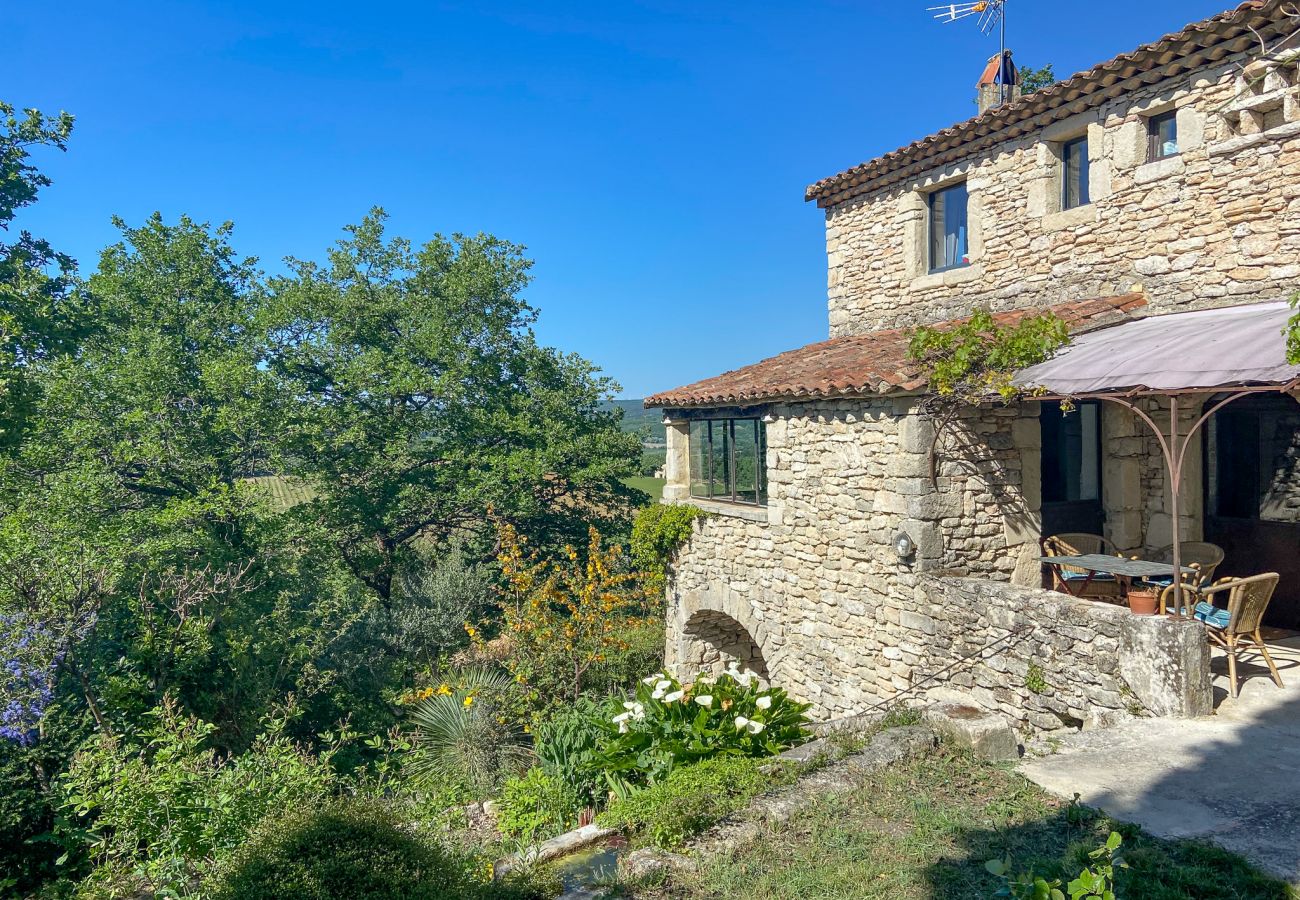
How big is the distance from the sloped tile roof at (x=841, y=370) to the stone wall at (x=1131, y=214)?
1.43 feet

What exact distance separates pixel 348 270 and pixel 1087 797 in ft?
53.2

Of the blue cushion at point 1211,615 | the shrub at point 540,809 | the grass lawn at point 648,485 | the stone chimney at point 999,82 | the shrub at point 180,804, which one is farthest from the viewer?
the grass lawn at point 648,485

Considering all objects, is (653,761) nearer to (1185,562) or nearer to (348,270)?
(1185,562)

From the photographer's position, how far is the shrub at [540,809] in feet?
20.9

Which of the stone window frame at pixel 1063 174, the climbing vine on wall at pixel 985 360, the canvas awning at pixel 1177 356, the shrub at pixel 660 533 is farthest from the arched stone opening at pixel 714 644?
the stone window frame at pixel 1063 174

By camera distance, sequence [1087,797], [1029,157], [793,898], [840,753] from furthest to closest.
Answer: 1. [1029,157]
2. [840,753]
3. [1087,797]
4. [793,898]

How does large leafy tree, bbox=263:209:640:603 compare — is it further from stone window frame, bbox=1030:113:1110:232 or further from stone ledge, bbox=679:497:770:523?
stone window frame, bbox=1030:113:1110:232

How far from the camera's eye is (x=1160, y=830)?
404 cm

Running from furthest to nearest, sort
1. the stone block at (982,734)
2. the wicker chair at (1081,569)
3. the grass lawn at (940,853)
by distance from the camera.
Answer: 1. the wicker chair at (1081,569)
2. the stone block at (982,734)
3. the grass lawn at (940,853)

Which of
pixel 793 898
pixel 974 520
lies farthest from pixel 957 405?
pixel 793 898

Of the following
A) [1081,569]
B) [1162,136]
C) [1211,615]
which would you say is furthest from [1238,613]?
[1162,136]

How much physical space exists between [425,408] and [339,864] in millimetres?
12984

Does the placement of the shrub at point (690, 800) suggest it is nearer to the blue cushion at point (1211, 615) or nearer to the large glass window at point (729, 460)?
the blue cushion at point (1211, 615)

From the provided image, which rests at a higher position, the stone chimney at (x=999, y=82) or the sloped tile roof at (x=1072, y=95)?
the stone chimney at (x=999, y=82)
